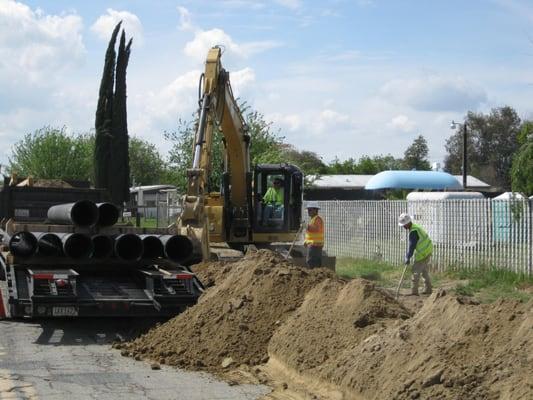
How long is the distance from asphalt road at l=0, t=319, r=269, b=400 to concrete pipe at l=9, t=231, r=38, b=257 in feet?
3.54

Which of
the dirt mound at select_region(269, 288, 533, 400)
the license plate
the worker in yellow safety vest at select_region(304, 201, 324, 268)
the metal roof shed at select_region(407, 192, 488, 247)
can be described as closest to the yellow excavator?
the worker in yellow safety vest at select_region(304, 201, 324, 268)

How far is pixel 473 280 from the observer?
17.9 meters

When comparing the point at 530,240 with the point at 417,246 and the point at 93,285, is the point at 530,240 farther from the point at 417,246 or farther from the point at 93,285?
the point at 93,285

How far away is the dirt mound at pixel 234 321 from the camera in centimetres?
980

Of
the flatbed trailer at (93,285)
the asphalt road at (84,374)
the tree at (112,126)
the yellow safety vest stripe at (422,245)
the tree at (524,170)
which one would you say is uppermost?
the tree at (112,126)

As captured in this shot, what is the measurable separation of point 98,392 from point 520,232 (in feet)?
36.6

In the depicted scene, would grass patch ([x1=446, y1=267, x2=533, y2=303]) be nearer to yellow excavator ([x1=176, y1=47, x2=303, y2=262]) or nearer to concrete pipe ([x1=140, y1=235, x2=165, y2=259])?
yellow excavator ([x1=176, y1=47, x2=303, y2=262])

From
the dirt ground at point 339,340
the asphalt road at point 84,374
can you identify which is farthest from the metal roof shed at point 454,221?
the asphalt road at point 84,374

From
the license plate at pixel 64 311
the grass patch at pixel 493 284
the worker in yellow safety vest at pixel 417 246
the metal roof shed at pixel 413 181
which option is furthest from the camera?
the metal roof shed at pixel 413 181

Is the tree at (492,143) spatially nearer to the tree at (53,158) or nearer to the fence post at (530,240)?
the tree at (53,158)

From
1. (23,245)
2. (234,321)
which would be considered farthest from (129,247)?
(234,321)

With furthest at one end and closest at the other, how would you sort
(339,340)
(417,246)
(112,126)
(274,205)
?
(112,126) → (274,205) → (417,246) → (339,340)

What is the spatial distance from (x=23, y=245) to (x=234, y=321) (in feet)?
11.9

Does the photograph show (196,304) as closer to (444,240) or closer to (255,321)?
(255,321)
